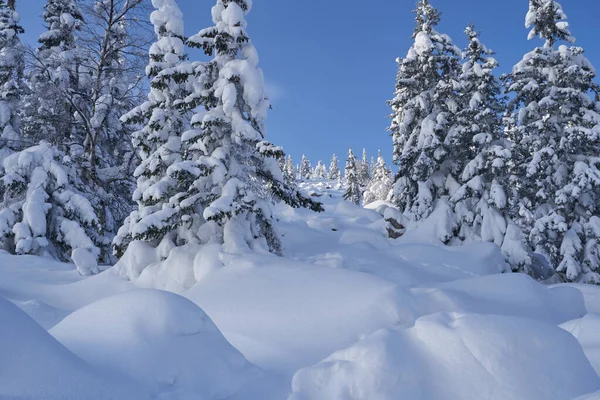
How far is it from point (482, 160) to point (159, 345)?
15956mm

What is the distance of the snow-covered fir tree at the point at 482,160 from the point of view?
15656 millimetres

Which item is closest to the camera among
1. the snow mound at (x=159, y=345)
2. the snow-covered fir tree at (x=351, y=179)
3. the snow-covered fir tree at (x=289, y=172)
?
the snow mound at (x=159, y=345)

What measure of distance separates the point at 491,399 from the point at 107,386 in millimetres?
3064

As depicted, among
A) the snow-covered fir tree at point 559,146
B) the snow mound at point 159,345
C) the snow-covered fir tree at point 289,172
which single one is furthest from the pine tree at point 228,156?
the snow-covered fir tree at point 289,172

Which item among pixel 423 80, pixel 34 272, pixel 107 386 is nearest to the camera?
pixel 107 386

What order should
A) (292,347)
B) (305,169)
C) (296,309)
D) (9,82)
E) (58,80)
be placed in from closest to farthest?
(292,347) → (296,309) → (58,80) → (9,82) → (305,169)

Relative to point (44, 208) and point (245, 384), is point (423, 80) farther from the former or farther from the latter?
point (245, 384)

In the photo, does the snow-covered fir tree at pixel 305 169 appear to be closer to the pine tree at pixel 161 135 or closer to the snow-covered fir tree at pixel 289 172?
the snow-covered fir tree at pixel 289 172

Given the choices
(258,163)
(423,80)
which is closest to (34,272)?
(258,163)

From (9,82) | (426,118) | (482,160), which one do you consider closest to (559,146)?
(482,160)

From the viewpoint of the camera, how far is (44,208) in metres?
11.4

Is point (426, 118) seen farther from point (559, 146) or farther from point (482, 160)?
point (559, 146)

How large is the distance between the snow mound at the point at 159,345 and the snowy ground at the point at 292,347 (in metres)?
0.01

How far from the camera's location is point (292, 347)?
4.86 metres
